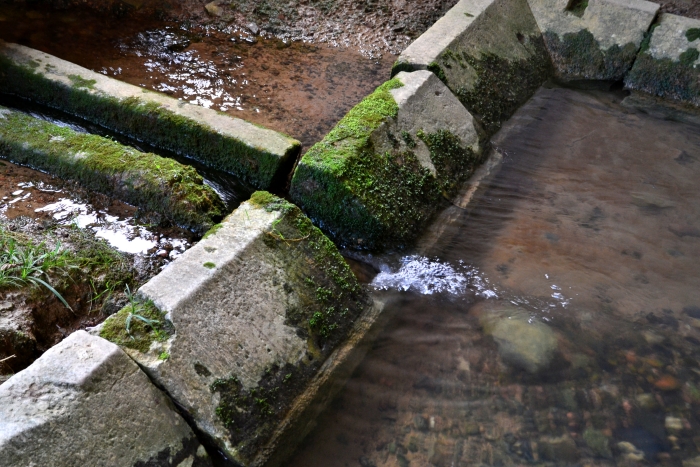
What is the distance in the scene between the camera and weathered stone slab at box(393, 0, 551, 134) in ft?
14.0

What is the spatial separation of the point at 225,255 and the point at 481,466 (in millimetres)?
1452

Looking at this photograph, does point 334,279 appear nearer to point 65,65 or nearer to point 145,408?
point 145,408

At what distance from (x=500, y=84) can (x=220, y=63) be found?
2386 millimetres

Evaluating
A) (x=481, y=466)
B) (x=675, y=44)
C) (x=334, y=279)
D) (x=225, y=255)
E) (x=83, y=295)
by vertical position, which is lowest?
(x=481, y=466)

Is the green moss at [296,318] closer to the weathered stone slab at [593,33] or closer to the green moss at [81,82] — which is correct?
the green moss at [81,82]

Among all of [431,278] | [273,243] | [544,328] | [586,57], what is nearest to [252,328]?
[273,243]

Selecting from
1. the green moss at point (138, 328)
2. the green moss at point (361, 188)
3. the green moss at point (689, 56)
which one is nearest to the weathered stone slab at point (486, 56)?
the green moss at point (361, 188)

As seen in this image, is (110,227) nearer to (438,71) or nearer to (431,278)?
(431,278)

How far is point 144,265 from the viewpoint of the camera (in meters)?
3.02

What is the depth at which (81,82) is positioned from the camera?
4000 mm

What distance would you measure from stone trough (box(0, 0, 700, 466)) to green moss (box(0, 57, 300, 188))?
12 millimetres

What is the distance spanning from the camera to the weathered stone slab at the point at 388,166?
10.7 feet

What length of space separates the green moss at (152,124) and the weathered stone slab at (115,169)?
0.38m

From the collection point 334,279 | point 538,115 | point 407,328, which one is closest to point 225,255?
point 334,279
